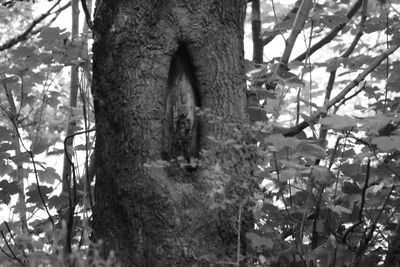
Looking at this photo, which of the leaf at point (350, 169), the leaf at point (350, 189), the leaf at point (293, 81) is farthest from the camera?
the leaf at point (293, 81)

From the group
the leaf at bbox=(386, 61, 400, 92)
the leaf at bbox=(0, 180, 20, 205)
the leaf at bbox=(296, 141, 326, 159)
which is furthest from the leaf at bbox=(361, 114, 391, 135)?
the leaf at bbox=(0, 180, 20, 205)

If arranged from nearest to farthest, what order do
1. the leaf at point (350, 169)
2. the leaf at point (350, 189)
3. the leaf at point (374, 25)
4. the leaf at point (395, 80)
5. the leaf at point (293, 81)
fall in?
the leaf at point (350, 189) → the leaf at point (350, 169) → the leaf at point (293, 81) → the leaf at point (395, 80) → the leaf at point (374, 25)

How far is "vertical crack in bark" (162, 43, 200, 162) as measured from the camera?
104 inches

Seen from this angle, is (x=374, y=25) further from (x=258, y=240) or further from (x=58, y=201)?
(x=58, y=201)

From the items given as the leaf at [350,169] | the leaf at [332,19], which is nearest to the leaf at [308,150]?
the leaf at [350,169]

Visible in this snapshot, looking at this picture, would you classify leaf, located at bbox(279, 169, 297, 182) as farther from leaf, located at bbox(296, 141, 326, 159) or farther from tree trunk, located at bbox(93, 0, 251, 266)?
tree trunk, located at bbox(93, 0, 251, 266)

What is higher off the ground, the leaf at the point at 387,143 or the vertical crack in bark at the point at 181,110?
the vertical crack in bark at the point at 181,110

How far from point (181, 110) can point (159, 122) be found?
121mm

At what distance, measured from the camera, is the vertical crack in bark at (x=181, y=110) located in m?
2.65

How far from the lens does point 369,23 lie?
13.5 ft

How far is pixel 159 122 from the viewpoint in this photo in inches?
103

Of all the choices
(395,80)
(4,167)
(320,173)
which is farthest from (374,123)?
(4,167)

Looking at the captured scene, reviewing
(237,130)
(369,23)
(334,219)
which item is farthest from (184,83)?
(369,23)

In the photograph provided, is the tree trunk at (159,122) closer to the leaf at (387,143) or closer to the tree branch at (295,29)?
the leaf at (387,143)
